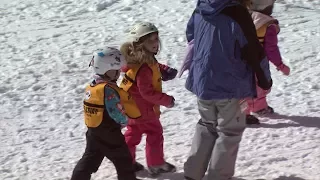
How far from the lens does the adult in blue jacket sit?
5008mm

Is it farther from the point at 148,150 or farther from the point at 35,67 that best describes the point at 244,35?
the point at 35,67

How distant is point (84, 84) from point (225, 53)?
11.7ft

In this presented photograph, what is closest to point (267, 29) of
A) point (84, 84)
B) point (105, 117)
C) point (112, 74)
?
point (112, 74)

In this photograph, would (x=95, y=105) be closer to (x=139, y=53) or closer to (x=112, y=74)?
(x=112, y=74)

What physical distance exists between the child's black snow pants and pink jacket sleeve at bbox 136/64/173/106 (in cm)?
41

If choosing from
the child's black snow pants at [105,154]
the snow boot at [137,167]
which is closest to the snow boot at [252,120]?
the snow boot at [137,167]

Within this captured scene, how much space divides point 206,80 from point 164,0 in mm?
6735

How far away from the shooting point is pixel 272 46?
22.1 ft

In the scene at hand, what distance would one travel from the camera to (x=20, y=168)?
6117 mm

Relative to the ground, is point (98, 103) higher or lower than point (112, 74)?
lower

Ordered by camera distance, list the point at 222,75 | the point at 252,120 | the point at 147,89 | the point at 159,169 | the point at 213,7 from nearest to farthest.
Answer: the point at 213,7 < the point at 222,75 < the point at 147,89 < the point at 159,169 < the point at 252,120

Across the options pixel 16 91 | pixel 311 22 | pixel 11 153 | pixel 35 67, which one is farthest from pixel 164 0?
pixel 11 153

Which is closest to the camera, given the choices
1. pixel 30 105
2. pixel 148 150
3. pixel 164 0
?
pixel 148 150

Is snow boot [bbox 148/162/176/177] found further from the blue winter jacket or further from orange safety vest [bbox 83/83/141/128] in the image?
the blue winter jacket
